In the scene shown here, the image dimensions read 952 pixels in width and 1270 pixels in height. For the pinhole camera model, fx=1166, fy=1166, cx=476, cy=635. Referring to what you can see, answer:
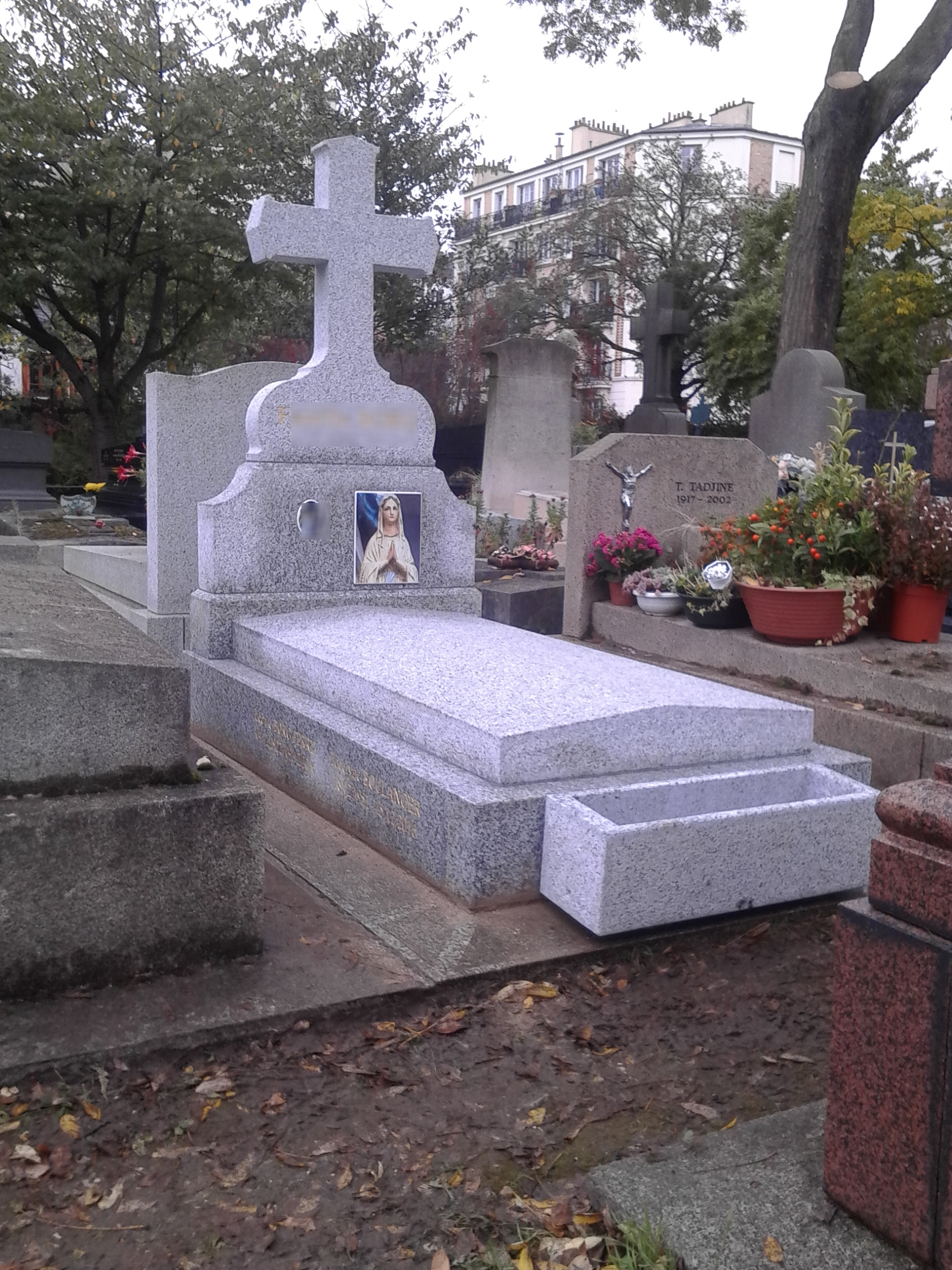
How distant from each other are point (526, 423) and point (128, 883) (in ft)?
39.1

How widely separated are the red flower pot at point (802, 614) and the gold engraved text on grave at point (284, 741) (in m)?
2.67

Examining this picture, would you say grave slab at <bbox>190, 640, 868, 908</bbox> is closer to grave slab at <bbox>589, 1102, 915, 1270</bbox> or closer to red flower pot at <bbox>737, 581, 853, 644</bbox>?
grave slab at <bbox>589, 1102, 915, 1270</bbox>

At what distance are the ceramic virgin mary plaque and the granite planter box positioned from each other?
9.13 feet

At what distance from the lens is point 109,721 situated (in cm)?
308

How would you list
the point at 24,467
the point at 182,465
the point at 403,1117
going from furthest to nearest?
the point at 24,467
the point at 182,465
the point at 403,1117

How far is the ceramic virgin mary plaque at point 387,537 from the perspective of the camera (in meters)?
6.25

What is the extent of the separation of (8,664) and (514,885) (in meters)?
1.69

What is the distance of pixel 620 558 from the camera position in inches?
296

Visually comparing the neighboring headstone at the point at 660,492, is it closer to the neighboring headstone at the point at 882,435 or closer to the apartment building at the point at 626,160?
the neighboring headstone at the point at 882,435

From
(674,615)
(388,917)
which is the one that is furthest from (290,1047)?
(674,615)

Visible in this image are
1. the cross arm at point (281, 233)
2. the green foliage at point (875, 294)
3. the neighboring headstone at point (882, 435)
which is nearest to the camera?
the cross arm at point (281, 233)

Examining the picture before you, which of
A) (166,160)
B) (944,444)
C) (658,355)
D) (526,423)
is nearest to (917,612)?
(944,444)

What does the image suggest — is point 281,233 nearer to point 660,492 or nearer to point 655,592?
point 655,592

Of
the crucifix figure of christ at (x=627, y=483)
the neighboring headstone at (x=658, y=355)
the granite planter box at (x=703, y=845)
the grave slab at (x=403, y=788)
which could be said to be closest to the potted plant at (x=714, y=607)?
the crucifix figure of christ at (x=627, y=483)
